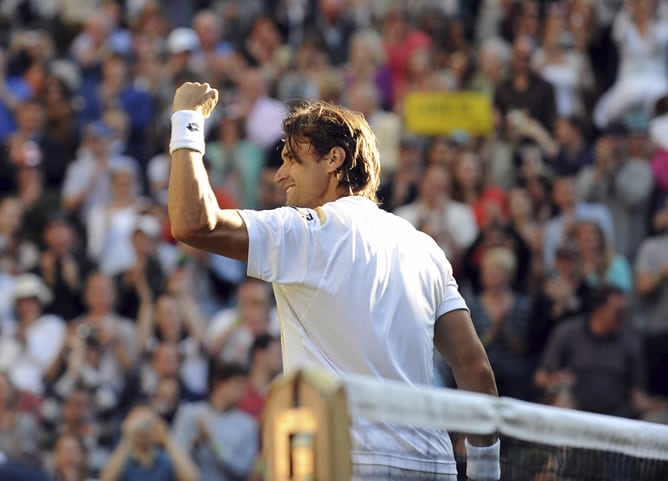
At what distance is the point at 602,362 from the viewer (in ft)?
37.4

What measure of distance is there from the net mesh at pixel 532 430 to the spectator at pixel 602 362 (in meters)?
5.76

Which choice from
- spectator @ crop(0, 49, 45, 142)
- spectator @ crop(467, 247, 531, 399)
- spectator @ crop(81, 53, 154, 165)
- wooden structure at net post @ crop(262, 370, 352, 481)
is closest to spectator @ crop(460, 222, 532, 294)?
spectator @ crop(467, 247, 531, 399)

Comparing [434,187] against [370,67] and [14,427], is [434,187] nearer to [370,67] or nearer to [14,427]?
[370,67]

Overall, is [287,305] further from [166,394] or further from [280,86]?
[280,86]

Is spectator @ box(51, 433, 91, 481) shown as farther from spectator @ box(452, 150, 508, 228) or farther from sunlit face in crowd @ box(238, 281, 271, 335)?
spectator @ box(452, 150, 508, 228)

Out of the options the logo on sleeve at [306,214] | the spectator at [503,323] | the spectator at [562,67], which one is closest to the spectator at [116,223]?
the spectator at [503,323]

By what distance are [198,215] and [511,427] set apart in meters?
1.24

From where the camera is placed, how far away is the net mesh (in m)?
4.20

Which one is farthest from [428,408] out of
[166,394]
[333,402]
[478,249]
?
[478,249]

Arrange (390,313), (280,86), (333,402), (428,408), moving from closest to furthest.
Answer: (333,402), (428,408), (390,313), (280,86)

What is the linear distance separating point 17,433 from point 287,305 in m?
6.36

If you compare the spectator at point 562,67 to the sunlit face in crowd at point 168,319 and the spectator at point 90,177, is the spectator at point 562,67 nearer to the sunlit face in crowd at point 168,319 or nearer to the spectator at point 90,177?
the spectator at point 90,177

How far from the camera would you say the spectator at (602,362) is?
11.3 meters

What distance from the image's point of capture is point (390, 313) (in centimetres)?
528
